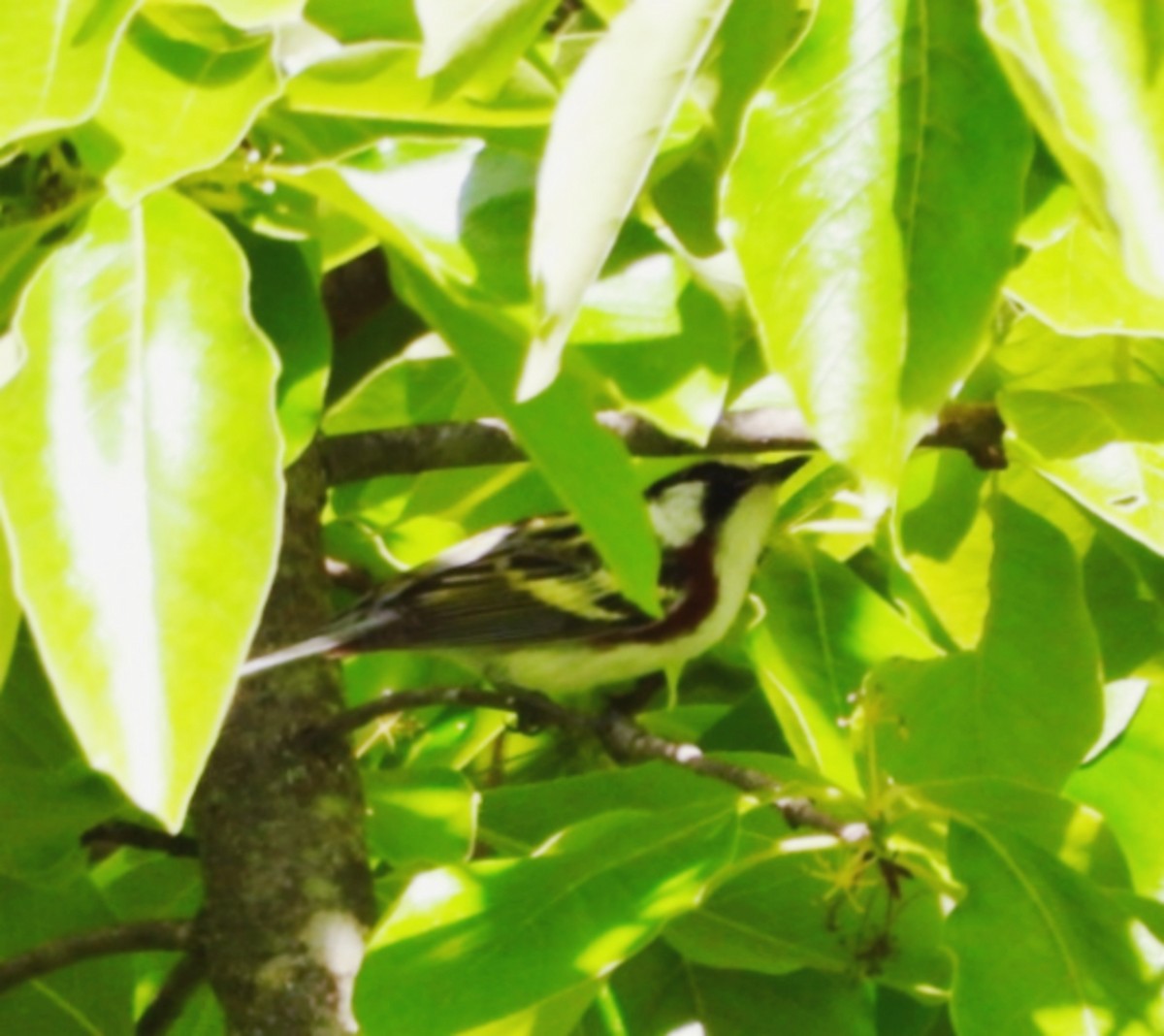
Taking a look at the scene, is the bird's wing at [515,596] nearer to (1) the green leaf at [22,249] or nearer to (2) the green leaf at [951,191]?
(1) the green leaf at [22,249]

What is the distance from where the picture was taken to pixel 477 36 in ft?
2.19

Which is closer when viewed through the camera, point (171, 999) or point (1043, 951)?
point (1043, 951)

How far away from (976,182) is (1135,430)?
16.0 inches

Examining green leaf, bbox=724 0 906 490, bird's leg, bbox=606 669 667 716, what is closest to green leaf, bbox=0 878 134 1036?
bird's leg, bbox=606 669 667 716

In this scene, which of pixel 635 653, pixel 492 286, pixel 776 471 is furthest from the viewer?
pixel 776 471

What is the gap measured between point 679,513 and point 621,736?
1349 mm

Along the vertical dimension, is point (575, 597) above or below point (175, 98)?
below

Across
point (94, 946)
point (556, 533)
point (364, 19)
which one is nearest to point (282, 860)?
point (94, 946)

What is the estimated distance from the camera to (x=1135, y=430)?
42.0 inches

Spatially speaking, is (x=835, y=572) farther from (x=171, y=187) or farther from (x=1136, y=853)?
(x=171, y=187)

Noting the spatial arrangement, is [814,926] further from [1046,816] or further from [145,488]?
[145,488]

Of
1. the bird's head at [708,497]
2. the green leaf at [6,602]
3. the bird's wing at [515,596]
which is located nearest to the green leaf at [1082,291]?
the green leaf at [6,602]

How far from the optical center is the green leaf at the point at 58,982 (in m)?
1.32

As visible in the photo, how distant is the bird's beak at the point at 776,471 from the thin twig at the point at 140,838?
99cm
